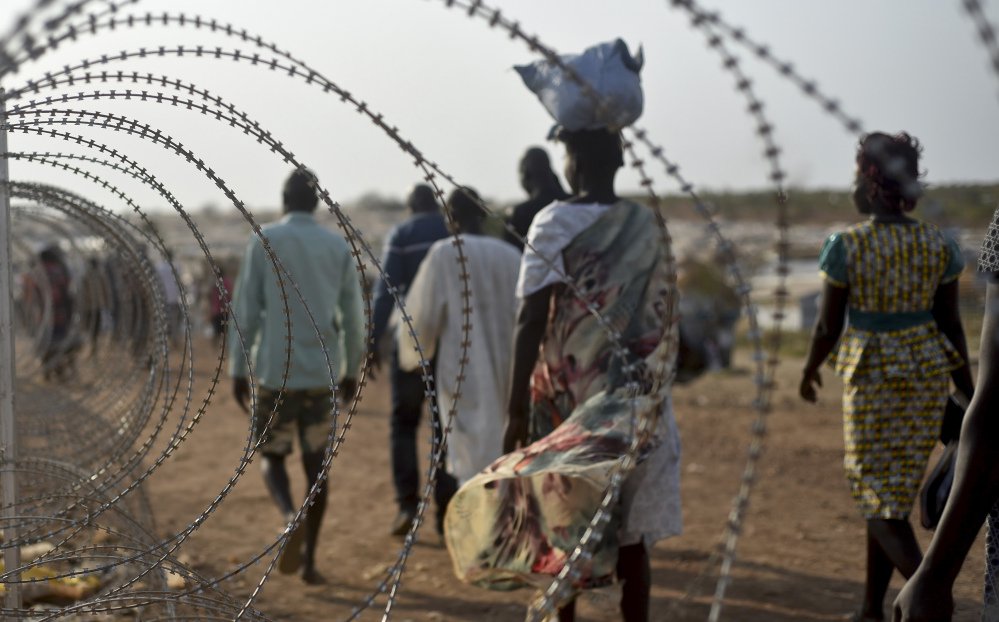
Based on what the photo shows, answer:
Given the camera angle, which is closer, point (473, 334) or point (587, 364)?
point (587, 364)

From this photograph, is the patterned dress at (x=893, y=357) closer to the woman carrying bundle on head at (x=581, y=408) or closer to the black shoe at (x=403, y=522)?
the woman carrying bundle on head at (x=581, y=408)

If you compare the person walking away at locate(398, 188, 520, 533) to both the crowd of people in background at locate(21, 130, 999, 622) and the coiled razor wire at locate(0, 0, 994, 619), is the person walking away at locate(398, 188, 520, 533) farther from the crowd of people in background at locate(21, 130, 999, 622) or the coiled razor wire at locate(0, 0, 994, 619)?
the coiled razor wire at locate(0, 0, 994, 619)

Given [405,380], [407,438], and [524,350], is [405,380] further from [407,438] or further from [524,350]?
[524,350]

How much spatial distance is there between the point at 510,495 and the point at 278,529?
3890mm

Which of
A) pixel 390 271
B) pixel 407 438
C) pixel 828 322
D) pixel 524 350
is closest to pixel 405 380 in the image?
pixel 407 438

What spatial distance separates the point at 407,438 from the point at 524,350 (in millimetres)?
2824

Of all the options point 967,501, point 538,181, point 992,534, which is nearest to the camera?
point 967,501

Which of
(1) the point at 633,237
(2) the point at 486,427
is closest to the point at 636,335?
(1) the point at 633,237

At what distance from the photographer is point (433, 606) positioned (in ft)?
18.7

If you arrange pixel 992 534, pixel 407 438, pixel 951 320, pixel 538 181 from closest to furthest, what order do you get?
pixel 992 534 → pixel 951 320 → pixel 538 181 → pixel 407 438

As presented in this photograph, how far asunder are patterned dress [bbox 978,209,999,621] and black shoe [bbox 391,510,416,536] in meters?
4.49

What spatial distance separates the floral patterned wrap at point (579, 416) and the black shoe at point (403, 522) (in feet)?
9.11

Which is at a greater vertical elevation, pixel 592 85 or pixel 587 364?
pixel 592 85

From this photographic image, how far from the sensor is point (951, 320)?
457cm
